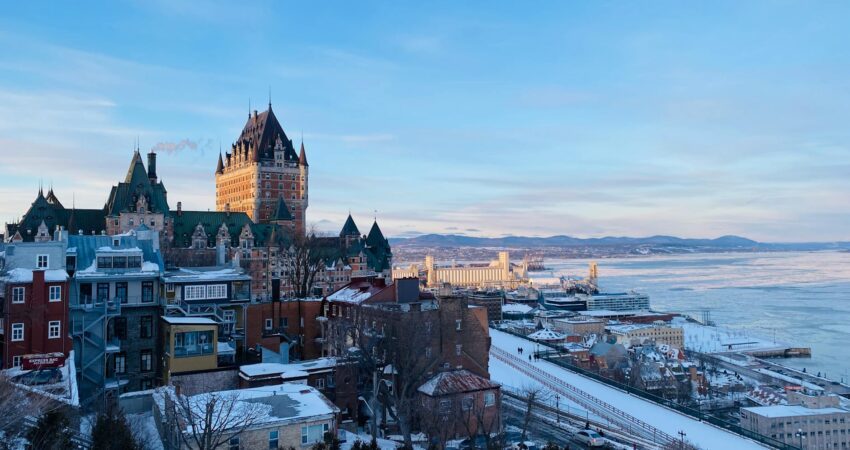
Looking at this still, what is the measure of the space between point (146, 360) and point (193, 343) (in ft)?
11.9

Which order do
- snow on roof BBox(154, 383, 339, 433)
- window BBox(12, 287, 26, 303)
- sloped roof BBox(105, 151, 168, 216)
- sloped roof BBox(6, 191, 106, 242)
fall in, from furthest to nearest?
sloped roof BBox(105, 151, 168, 216) → sloped roof BBox(6, 191, 106, 242) → window BBox(12, 287, 26, 303) → snow on roof BBox(154, 383, 339, 433)

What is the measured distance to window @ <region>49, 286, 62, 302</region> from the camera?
1110 inches

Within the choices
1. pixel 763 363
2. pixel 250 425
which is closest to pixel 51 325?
pixel 250 425

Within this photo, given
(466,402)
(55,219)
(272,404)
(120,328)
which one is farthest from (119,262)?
(55,219)

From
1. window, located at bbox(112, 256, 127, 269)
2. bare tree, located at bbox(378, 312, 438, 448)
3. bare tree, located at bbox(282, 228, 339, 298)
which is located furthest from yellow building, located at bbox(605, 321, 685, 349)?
window, located at bbox(112, 256, 127, 269)

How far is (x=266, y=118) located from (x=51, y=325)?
82.9 m

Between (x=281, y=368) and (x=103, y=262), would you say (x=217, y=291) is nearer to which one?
(x=103, y=262)

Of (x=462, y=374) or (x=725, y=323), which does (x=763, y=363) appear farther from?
(x=462, y=374)

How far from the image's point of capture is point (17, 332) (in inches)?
1074

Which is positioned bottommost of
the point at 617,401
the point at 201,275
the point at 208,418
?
the point at 617,401

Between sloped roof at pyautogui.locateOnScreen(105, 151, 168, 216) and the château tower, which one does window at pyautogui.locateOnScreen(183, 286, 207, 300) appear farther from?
the château tower

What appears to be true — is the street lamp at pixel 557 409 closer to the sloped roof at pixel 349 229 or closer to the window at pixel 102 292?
the window at pixel 102 292

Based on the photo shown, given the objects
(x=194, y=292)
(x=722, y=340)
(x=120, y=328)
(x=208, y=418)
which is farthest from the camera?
(x=722, y=340)

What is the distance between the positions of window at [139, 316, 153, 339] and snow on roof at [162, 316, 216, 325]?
4.15 ft
